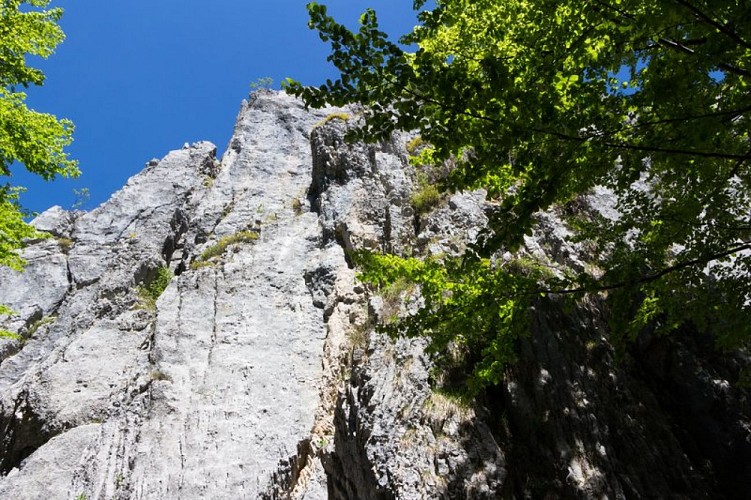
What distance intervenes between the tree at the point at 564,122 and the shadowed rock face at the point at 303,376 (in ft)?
6.98

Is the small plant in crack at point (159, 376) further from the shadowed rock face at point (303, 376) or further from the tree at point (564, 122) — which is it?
the tree at point (564, 122)

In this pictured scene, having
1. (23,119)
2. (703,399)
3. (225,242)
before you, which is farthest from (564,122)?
(225,242)

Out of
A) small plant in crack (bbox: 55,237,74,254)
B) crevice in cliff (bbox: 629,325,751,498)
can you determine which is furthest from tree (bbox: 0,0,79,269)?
small plant in crack (bbox: 55,237,74,254)

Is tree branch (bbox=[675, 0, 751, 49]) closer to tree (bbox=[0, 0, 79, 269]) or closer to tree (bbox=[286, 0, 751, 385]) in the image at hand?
tree (bbox=[286, 0, 751, 385])

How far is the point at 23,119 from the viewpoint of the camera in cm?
966

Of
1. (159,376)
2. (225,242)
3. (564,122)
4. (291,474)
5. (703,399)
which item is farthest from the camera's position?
(225,242)

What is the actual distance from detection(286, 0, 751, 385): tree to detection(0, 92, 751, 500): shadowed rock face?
213cm

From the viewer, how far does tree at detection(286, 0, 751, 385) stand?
13.7ft

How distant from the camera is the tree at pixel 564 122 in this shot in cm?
417

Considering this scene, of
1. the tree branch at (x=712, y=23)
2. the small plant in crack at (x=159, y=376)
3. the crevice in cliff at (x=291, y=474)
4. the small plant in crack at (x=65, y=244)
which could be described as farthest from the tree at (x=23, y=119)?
the small plant in crack at (x=65, y=244)

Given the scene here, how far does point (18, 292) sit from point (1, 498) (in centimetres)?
1188

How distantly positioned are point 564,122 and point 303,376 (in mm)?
11103

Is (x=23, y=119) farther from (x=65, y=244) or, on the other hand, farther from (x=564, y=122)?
(x=65, y=244)

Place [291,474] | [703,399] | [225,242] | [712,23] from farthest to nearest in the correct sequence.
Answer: [225,242]
[291,474]
[703,399]
[712,23]
